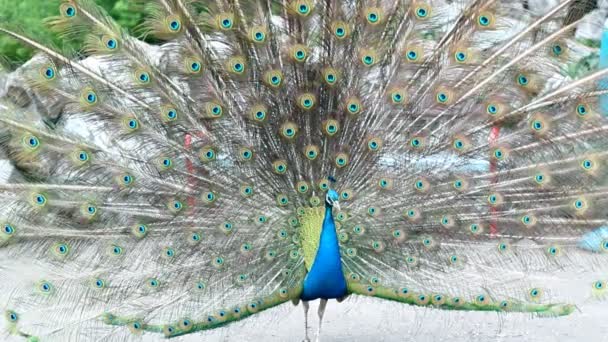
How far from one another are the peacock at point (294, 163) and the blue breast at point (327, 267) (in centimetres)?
1

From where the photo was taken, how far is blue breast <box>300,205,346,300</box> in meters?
4.41

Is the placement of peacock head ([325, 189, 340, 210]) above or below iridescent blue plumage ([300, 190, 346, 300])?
above

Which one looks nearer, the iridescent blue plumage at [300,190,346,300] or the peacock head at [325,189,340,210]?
the peacock head at [325,189,340,210]

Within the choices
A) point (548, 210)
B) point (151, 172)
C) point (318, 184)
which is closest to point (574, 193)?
point (548, 210)

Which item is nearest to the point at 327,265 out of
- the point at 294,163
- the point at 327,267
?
the point at 327,267

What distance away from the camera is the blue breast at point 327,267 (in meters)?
4.41

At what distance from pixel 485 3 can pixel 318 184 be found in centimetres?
125

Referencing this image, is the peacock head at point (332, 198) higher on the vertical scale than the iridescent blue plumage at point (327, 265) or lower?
higher

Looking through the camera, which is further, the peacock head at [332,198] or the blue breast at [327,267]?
the blue breast at [327,267]

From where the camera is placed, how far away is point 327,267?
4.43 metres

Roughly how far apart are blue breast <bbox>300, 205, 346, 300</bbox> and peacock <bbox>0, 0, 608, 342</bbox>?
0.01 metres

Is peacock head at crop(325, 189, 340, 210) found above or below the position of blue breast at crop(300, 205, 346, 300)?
above

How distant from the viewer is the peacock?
432 centimetres

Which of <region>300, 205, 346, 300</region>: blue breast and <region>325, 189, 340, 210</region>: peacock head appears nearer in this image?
<region>325, 189, 340, 210</region>: peacock head
